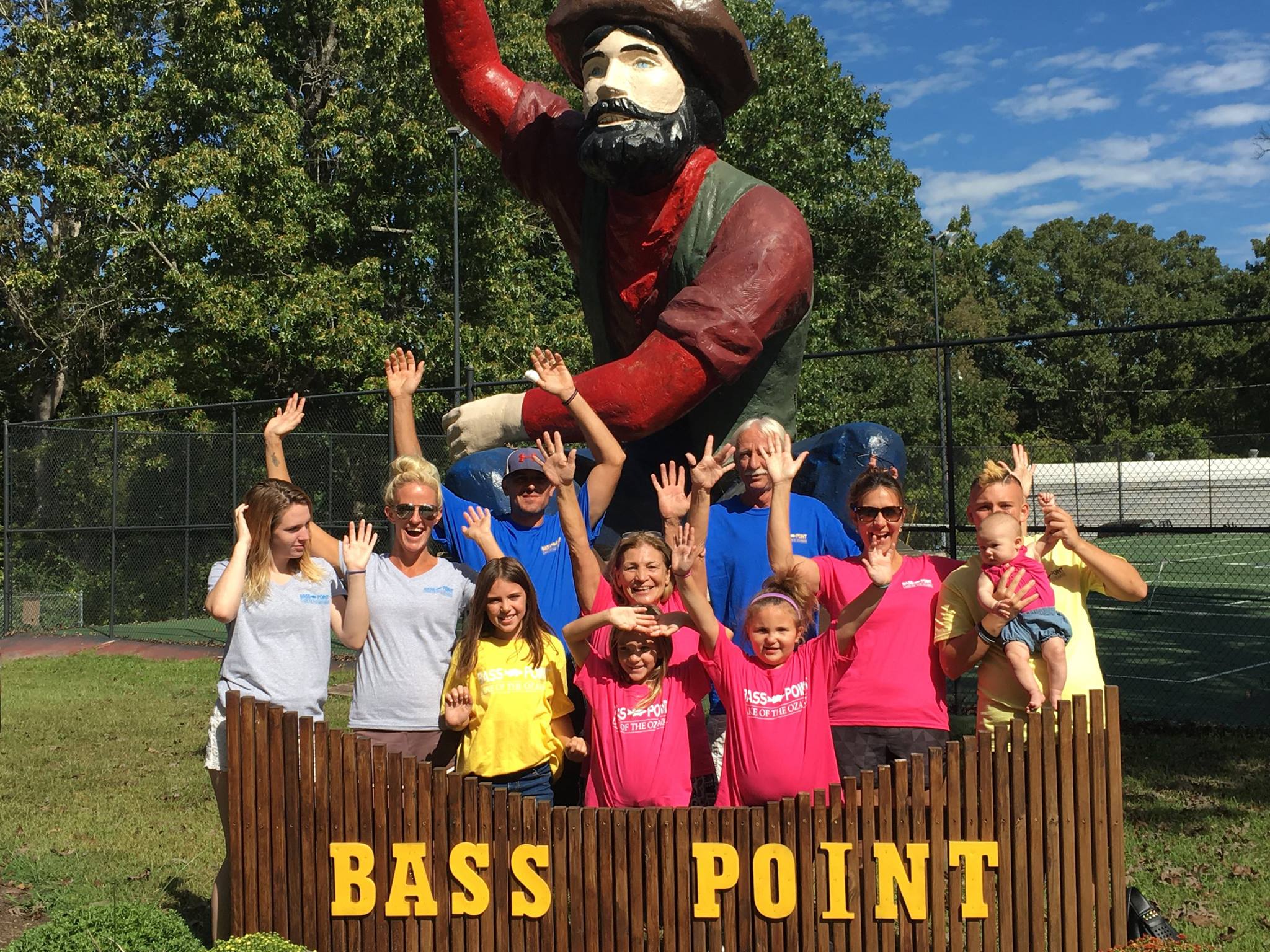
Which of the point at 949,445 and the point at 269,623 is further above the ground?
the point at 949,445

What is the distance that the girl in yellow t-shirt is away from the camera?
134 inches

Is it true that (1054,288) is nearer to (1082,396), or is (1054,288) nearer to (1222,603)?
(1082,396)

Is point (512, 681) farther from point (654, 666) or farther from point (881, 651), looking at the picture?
point (881, 651)

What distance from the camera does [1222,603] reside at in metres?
17.0

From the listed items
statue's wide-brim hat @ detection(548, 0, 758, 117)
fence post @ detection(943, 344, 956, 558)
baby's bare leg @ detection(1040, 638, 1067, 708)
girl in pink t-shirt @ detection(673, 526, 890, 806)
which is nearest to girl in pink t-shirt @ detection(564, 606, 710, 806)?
girl in pink t-shirt @ detection(673, 526, 890, 806)

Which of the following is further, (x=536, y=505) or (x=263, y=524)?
(x=536, y=505)

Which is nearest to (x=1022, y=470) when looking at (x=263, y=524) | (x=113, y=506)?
(x=263, y=524)

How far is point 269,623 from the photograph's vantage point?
11.8ft

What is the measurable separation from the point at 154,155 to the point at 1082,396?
32.1 metres

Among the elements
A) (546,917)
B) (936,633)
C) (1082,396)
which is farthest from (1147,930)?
(1082,396)

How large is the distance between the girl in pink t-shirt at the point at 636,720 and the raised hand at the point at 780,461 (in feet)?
1.78

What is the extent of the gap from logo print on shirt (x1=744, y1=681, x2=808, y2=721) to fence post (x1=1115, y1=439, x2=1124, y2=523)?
1705 centimetres

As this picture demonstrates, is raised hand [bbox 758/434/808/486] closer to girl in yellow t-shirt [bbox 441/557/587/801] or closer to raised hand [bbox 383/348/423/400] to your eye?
girl in yellow t-shirt [bbox 441/557/587/801]

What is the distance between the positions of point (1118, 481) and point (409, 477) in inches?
716
